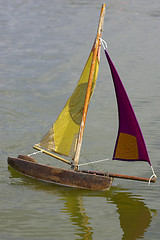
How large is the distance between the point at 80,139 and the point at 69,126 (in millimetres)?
778

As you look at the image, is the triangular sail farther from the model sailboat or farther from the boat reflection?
the boat reflection

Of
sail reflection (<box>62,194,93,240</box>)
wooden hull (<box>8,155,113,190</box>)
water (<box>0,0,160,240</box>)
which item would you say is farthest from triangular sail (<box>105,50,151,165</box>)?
sail reflection (<box>62,194,93,240</box>)

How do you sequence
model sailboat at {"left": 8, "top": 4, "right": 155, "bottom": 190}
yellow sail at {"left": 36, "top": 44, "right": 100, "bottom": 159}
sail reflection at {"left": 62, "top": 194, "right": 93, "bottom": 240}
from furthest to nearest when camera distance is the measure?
yellow sail at {"left": 36, "top": 44, "right": 100, "bottom": 159}
model sailboat at {"left": 8, "top": 4, "right": 155, "bottom": 190}
sail reflection at {"left": 62, "top": 194, "right": 93, "bottom": 240}

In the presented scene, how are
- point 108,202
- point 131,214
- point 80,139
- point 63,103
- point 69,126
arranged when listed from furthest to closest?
point 63,103 → point 69,126 → point 80,139 → point 108,202 → point 131,214

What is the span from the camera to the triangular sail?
672 inches

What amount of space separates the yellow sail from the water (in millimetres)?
1553

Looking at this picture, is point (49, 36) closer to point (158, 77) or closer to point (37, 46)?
point (37, 46)

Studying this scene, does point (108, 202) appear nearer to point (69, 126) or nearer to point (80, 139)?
point (80, 139)

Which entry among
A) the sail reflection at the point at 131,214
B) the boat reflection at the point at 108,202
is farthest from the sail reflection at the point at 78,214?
the sail reflection at the point at 131,214

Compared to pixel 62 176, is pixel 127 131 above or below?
above

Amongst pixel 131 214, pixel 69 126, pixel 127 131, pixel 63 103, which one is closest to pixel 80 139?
pixel 69 126

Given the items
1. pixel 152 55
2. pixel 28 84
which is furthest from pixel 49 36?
pixel 28 84

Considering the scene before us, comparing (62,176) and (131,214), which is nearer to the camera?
(131,214)

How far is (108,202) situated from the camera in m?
17.9
